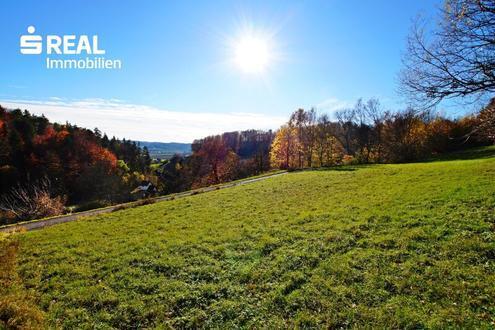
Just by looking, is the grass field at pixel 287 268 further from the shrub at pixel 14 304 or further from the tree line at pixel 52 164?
the tree line at pixel 52 164

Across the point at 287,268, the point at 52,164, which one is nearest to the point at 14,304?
the point at 287,268

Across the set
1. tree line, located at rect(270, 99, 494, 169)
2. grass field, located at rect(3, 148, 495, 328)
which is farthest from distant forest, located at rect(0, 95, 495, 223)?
grass field, located at rect(3, 148, 495, 328)

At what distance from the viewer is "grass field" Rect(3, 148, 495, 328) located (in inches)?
244

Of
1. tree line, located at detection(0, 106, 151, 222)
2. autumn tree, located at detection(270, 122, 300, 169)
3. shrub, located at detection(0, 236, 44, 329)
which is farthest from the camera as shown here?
autumn tree, located at detection(270, 122, 300, 169)

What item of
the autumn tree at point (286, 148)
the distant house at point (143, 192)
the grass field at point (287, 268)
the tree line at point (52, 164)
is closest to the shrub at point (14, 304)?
the grass field at point (287, 268)

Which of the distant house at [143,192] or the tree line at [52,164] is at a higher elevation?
the tree line at [52,164]

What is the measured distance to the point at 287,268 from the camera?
8.37 meters

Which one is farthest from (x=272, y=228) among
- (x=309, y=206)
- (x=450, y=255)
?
(x=450, y=255)

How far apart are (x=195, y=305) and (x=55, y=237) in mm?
10733

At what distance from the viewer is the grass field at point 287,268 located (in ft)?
20.4

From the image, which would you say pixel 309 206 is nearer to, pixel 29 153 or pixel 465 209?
pixel 465 209

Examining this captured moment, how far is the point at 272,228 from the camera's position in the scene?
1223cm

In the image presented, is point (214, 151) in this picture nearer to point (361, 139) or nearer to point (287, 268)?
point (361, 139)

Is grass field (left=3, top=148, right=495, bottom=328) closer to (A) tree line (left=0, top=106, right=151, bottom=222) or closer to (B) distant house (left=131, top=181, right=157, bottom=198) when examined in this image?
(A) tree line (left=0, top=106, right=151, bottom=222)
